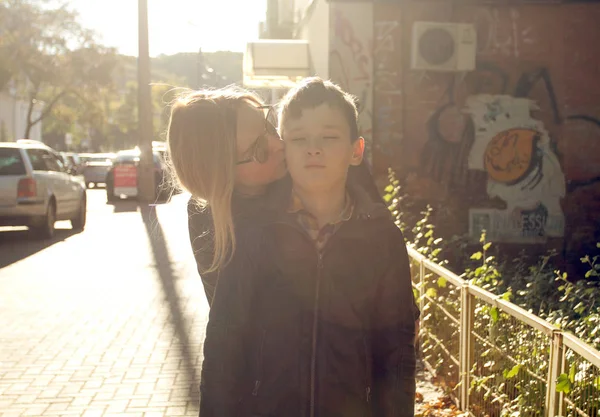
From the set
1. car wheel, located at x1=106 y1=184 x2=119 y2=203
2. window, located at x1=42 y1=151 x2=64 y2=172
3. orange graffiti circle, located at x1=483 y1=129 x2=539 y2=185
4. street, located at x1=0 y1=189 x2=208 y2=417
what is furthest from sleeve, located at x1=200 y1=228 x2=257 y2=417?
car wheel, located at x1=106 y1=184 x2=119 y2=203

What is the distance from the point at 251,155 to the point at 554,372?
71.3 inches

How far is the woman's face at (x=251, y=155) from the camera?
296 centimetres

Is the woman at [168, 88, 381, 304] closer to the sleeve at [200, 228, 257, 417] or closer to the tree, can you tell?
the sleeve at [200, 228, 257, 417]

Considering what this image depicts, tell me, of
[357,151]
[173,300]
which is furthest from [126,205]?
[357,151]

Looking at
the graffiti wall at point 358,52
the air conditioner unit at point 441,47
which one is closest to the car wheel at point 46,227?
the graffiti wall at point 358,52

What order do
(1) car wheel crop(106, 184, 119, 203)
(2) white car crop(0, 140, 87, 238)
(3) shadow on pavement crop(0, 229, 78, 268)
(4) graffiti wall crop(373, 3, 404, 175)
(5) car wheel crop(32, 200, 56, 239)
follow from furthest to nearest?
(1) car wheel crop(106, 184, 119, 203)
(5) car wheel crop(32, 200, 56, 239)
(2) white car crop(0, 140, 87, 238)
(3) shadow on pavement crop(0, 229, 78, 268)
(4) graffiti wall crop(373, 3, 404, 175)

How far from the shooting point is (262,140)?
117 inches

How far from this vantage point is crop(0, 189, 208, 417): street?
5930 millimetres

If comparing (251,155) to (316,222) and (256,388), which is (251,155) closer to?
(316,222)

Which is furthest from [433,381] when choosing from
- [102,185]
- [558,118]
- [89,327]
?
[102,185]

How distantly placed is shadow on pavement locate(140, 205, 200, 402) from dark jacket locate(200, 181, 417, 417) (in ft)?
5.49

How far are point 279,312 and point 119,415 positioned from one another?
3295 mm

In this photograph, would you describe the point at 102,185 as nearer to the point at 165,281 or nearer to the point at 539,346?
the point at 165,281

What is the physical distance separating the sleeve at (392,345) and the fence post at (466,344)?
2.75 m
